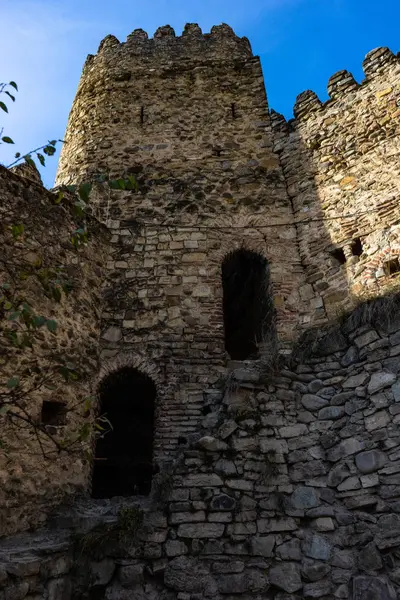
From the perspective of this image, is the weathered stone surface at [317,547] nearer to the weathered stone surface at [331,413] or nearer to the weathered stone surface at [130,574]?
the weathered stone surface at [331,413]

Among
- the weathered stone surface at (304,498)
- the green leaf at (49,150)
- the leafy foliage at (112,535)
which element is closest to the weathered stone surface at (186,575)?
the leafy foliage at (112,535)

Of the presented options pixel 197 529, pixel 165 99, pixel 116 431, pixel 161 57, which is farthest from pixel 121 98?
pixel 197 529

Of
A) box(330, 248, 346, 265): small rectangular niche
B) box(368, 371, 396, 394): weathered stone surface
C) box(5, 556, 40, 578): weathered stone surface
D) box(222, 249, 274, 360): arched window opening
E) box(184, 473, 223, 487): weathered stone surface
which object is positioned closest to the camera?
box(5, 556, 40, 578): weathered stone surface

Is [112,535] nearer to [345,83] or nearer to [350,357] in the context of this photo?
[350,357]

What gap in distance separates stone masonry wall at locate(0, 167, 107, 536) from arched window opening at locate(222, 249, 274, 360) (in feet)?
7.72

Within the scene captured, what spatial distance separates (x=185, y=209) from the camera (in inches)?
339

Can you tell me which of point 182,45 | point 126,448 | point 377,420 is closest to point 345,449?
point 377,420

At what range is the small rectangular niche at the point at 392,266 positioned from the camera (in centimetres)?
706

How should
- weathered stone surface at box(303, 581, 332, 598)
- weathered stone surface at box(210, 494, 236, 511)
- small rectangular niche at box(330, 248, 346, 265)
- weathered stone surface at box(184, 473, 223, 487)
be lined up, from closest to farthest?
weathered stone surface at box(303, 581, 332, 598) → weathered stone surface at box(210, 494, 236, 511) → weathered stone surface at box(184, 473, 223, 487) → small rectangular niche at box(330, 248, 346, 265)

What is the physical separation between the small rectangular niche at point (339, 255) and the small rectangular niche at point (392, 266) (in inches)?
30.4

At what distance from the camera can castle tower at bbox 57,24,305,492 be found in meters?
7.14

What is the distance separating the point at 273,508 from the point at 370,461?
1126 millimetres

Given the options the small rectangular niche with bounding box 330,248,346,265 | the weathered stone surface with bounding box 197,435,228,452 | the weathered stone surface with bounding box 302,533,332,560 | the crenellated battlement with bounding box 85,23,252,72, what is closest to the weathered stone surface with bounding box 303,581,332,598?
the weathered stone surface with bounding box 302,533,332,560

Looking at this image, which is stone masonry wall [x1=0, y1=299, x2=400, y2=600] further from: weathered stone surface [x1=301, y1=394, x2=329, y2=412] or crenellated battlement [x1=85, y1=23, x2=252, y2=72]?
crenellated battlement [x1=85, y1=23, x2=252, y2=72]
